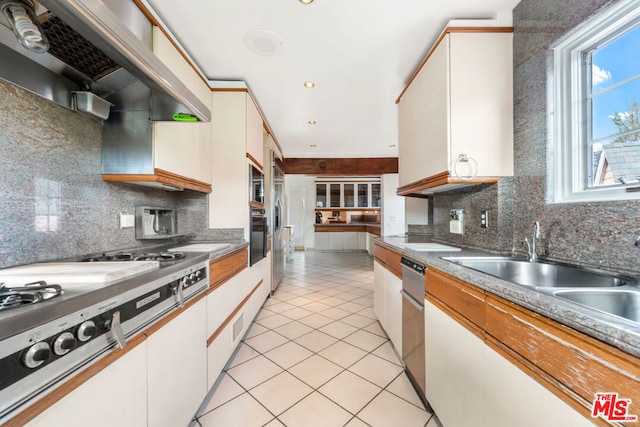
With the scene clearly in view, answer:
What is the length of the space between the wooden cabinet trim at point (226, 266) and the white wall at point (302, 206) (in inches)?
222

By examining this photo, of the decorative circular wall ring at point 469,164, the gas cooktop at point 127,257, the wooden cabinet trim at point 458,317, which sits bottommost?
the wooden cabinet trim at point 458,317

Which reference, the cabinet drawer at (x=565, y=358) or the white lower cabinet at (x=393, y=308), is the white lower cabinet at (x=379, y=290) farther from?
the cabinet drawer at (x=565, y=358)

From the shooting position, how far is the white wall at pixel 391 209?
6066mm

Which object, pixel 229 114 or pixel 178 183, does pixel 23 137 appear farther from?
pixel 229 114

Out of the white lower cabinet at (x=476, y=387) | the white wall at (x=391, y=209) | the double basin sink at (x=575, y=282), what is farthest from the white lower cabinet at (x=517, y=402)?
the white wall at (x=391, y=209)

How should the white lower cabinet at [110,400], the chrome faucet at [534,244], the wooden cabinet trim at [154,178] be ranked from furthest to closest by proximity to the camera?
1. the wooden cabinet trim at [154,178]
2. the chrome faucet at [534,244]
3. the white lower cabinet at [110,400]

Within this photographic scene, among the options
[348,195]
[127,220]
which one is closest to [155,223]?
[127,220]

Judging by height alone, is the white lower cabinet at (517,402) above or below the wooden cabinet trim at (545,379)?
below

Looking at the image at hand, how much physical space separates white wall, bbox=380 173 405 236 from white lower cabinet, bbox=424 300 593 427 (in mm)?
4717

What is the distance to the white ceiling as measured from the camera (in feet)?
5.22

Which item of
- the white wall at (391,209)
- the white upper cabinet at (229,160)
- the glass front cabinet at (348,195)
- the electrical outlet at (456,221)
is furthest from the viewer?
the glass front cabinet at (348,195)

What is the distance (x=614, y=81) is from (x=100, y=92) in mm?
2649

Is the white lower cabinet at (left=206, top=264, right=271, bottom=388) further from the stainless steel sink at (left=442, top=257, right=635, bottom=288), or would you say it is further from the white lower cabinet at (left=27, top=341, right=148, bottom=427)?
the stainless steel sink at (left=442, top=257, right=635, bottom=288)

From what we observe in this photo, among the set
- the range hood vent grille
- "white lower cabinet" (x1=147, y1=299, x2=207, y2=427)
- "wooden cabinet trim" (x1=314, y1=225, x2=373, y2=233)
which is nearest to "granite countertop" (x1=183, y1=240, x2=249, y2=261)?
"white lower cabinet" (x1=147, y1=299, x2=207, y2=427)
